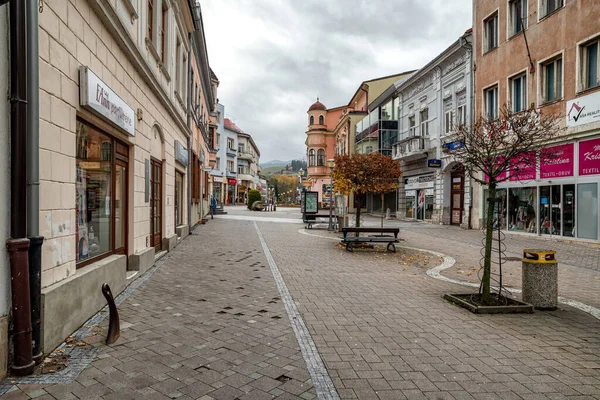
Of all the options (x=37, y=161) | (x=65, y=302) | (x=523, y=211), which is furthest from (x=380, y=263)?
(x=523, y=211)

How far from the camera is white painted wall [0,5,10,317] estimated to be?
343cm

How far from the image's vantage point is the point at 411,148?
1002 inches

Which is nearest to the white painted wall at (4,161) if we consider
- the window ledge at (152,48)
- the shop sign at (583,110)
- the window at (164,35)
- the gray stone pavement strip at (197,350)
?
the gray stone pavement strip at (197,350)

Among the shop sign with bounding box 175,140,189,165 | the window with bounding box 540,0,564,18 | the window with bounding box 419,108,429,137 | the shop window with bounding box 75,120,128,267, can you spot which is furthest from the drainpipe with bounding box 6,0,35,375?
the window with bounding box 419,108,429,137

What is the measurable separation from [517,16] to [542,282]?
15.1 metres

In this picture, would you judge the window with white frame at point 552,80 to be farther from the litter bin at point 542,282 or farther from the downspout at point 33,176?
the downspout at point 33,176

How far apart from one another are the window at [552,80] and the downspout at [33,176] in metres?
15.8

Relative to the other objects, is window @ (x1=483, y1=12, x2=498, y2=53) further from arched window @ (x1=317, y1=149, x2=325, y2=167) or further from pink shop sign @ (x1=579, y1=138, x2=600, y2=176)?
arched window @ (x1=317, y1=149, x2=325, y2=167)

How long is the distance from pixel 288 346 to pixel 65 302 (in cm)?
241

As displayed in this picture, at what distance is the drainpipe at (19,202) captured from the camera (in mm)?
3486

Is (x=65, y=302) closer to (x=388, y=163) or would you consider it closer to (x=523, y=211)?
(x=388, y=163)

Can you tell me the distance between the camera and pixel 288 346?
429 centimetres

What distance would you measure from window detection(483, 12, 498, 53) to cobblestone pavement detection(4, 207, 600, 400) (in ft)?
49.6

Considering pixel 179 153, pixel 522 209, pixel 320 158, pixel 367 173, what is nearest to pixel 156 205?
pixel 179 153
